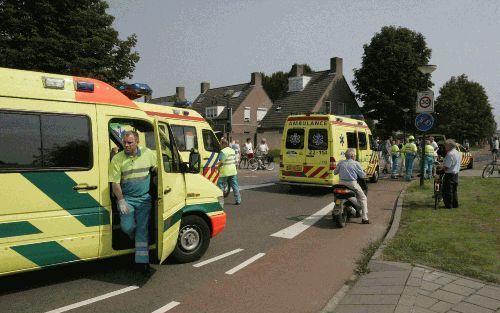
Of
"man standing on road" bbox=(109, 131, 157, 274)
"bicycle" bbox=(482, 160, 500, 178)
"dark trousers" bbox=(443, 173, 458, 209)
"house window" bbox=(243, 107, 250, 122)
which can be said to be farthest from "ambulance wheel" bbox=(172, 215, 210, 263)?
"house window" bbox=(243, 107, 250, 122)

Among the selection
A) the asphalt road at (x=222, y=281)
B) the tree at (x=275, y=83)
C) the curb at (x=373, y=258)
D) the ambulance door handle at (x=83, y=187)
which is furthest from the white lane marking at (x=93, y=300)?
the tree at (x=275, y=83)

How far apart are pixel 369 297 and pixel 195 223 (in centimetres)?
264

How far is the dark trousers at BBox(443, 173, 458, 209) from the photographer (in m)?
9.80

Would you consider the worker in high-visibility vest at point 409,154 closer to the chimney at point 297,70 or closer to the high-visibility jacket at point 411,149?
the high-visibility jacket at point 411,149

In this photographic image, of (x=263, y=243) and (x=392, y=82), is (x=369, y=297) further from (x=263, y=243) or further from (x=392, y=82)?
(x=392, y=82)

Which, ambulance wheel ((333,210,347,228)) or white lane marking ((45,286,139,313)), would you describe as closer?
white lane marking ((45,286,139,313))

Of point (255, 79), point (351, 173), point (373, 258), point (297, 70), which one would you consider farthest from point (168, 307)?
point (255, 79)

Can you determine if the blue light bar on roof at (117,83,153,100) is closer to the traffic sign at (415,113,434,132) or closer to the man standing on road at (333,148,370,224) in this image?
the man standing on road at (333,148,370,224)

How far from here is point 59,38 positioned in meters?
17.3

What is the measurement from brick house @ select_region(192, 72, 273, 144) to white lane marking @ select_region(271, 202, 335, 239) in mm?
36601

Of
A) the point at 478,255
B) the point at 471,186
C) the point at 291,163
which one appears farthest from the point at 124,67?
the point at 478,255

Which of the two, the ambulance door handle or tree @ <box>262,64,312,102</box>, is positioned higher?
tree @ <box>262,64,312,102</box>

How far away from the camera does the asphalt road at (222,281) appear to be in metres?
4.28

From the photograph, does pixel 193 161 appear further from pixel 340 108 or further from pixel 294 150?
pixel 340 108
